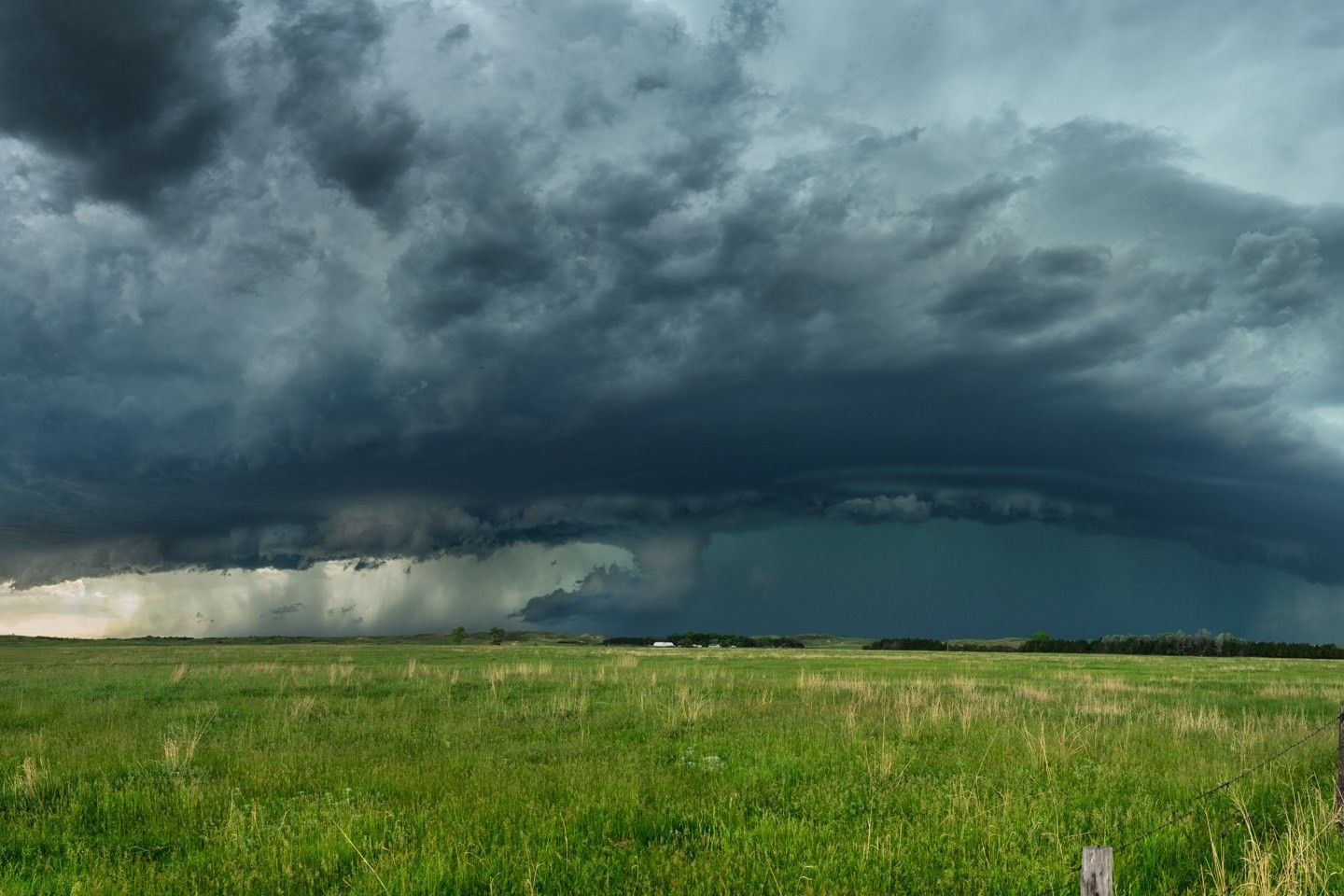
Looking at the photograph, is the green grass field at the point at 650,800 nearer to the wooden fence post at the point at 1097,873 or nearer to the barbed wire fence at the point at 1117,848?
the barbed wire fence at the point at 1117,848

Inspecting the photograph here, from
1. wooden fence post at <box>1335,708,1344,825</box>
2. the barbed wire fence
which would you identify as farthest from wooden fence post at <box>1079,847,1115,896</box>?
wooden fence post at <box>1335,708,1344,825</box>

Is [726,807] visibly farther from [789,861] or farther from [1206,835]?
[1206,835]

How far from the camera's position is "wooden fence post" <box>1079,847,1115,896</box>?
481 centimetres

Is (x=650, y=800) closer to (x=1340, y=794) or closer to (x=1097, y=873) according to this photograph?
(x=1097, y=873)

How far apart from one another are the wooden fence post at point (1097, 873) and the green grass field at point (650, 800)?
133 inches

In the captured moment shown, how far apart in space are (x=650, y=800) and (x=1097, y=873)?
7542 mm

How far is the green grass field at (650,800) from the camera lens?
8.55m

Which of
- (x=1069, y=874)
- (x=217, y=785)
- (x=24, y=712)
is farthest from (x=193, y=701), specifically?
(x=1069, y=874)

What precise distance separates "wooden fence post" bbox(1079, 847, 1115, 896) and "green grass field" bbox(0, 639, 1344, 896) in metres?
3.39

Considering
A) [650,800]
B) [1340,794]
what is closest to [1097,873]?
[650,800]

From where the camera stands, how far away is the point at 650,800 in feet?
37.7

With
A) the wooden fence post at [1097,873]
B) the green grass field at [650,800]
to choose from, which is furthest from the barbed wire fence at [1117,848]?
the green grass field at [650,800]

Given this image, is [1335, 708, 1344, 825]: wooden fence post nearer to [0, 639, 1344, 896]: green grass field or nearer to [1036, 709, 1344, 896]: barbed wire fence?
[1036, 709, 1344, 896]: barbed wire fence

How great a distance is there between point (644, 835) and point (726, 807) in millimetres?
1431
